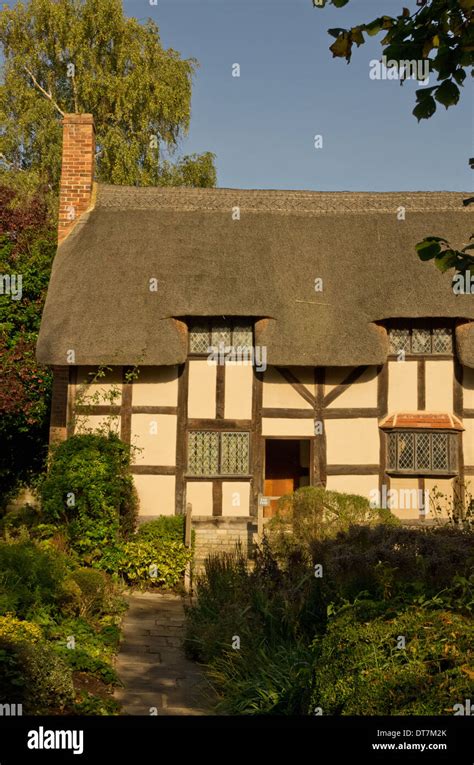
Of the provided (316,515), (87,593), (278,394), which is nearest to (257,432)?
(278,394)

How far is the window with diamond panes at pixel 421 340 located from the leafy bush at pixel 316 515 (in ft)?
9.54

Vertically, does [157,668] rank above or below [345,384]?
below

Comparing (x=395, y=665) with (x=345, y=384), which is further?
(x=345, y=384)

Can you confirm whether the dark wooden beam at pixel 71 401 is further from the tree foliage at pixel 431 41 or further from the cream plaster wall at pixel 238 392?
the tree foliage at pixel 431 41

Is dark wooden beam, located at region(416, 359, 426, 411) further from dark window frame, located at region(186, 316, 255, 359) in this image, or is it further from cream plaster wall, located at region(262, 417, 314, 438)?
dark window frame, located at region(186, 316, 255, 359)

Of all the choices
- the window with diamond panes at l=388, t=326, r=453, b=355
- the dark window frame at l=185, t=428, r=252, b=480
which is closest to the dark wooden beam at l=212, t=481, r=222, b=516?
the dark window frame at l=185, t=428, r=252, b=480

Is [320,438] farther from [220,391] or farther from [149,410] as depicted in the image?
[149,410]

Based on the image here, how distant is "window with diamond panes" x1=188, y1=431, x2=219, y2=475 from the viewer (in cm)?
1398

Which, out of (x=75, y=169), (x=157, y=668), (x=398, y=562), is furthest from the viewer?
(x=75, y=169)

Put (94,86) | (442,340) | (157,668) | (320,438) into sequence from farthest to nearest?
(94,86) < (442,340) < (320,438) < (157,668)

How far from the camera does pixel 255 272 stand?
14500mm

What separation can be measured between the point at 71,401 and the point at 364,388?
186 inches

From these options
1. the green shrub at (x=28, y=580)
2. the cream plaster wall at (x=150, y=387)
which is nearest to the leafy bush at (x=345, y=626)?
the green shrub at (x=28, y=580)

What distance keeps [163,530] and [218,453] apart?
5.37 ft
